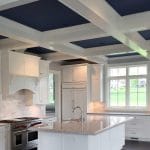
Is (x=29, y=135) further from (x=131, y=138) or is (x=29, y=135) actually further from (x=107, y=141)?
(x=131, y=138)

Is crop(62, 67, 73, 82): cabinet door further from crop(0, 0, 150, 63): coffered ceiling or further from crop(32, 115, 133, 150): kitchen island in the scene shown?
crop(32, 115, 133, 150): kitchen island

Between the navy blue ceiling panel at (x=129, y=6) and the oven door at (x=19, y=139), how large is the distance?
3.43 meters

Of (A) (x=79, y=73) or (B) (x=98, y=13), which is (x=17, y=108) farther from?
(B) (x=98, y=13)

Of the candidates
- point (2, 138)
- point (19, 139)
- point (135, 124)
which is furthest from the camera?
point (135, 124)

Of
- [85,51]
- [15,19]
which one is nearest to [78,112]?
[85,51]

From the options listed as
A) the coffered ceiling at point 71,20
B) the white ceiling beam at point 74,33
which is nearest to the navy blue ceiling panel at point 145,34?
the coffered ceiling at point 71,20

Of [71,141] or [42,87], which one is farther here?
[42,87]

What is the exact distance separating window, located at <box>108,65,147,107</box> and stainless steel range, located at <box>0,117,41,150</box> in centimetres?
350

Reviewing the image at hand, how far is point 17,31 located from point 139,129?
16.3 ft

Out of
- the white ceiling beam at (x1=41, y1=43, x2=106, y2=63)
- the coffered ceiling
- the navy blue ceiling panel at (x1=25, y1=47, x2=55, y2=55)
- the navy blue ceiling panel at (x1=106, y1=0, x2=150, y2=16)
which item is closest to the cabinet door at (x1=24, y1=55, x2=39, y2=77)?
the navy blue ceiling panel at (x1=25, y1=47, x2=55, y2=55)

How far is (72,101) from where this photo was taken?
8.02m

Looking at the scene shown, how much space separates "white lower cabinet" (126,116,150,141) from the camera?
23.3 ft

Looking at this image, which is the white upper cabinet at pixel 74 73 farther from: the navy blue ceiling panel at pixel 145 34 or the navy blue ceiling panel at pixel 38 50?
the navy blue ceiling panel at pixel 145 34

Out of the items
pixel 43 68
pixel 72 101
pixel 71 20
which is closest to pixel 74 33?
pixel 71 20
